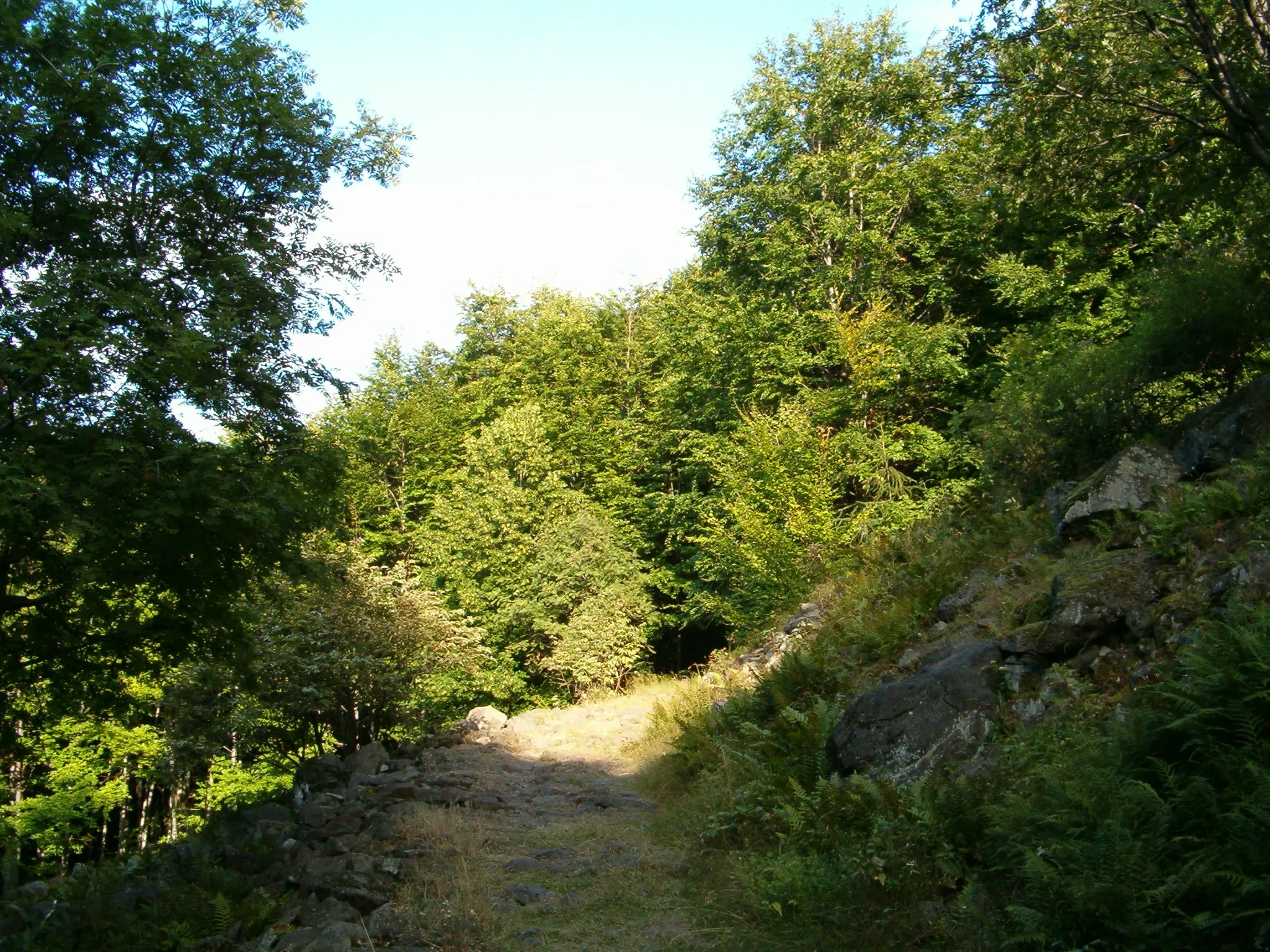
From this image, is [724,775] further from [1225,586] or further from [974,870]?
[1225,586]

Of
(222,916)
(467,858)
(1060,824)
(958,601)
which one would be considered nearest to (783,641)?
(958,601)

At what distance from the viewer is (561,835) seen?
9.12 meters

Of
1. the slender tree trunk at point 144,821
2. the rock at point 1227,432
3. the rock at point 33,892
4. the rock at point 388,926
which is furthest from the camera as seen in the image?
the slender tree trunk at point 144,821

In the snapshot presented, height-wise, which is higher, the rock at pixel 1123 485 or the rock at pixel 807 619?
the rock at pixel 1123 485

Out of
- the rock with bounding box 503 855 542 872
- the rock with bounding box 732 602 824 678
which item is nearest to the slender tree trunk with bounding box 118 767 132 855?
the rock with bounding box 732 602 824 678

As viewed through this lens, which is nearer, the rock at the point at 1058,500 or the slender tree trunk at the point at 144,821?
the rock at the point at 1058,500

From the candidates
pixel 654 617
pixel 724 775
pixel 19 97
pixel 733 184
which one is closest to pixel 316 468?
pixel 19 97

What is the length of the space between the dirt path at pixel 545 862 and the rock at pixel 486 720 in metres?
2.80

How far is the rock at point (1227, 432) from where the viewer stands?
841 centimetres

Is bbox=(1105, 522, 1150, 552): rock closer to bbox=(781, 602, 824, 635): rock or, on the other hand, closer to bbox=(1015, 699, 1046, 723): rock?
bbox=(1015, 699, 1046, 723): rock

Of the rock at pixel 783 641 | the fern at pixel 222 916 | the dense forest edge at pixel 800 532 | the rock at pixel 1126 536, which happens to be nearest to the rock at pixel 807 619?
the rock at pixel 783 641

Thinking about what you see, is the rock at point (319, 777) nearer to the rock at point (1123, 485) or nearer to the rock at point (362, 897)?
the rock at point (362, 897)

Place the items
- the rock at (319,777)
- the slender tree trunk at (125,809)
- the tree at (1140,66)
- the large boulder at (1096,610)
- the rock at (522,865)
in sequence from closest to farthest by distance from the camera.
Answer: the large boulder at (1096,610) → the rock at (522,865) → the tree at (1140,66) → the rock at (319,777) → the slender tree trunk at (125,809)

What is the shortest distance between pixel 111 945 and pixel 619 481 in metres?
26.3
